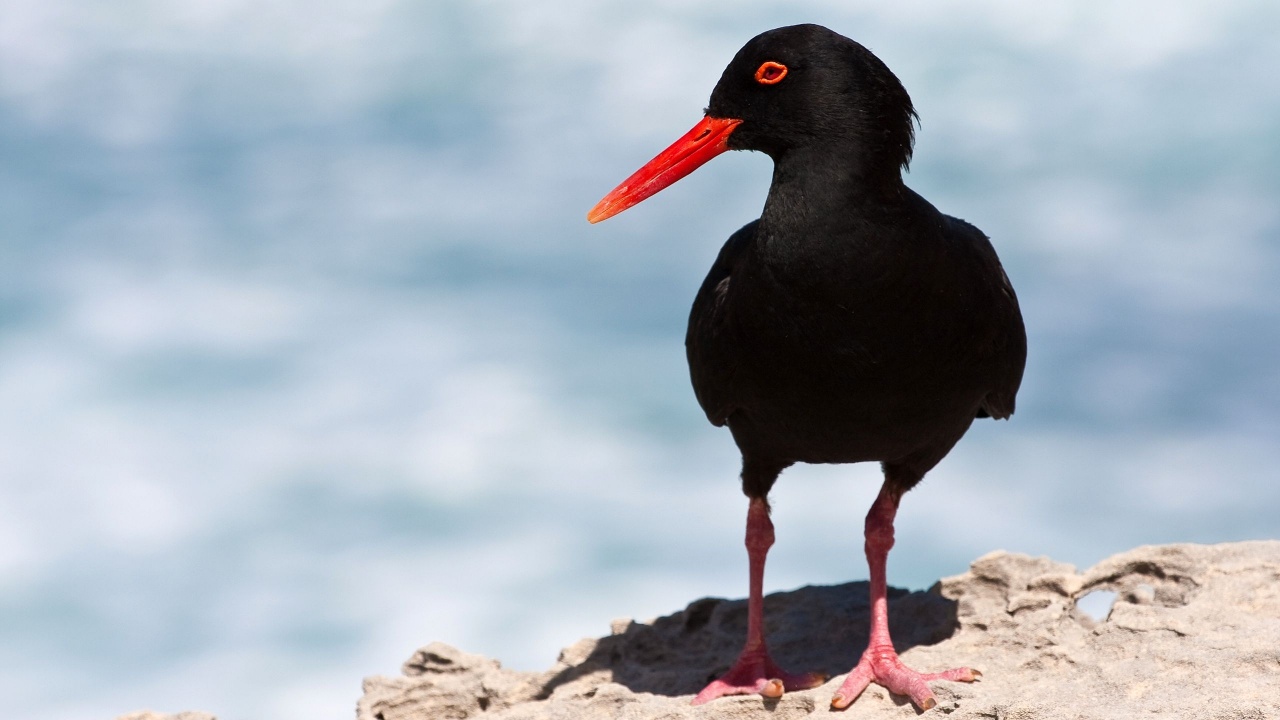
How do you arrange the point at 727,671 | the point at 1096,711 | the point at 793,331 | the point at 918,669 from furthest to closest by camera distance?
the point at 727,671, the point at 918,669, the point at 793,331, the point at 1096,711

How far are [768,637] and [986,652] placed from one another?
146cm

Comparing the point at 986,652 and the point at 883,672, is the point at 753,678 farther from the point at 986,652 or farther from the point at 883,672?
the point at 986,652

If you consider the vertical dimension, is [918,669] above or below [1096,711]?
above

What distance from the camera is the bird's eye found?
6.05 metres

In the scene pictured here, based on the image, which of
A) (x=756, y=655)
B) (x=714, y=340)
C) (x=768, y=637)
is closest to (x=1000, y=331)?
(x=714, y=340)

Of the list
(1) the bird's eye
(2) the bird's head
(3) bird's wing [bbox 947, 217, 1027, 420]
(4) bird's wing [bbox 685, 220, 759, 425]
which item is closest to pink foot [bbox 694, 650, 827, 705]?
(4) bird's wing [bbox 685, 220, 759, 425]

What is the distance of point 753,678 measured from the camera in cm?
712

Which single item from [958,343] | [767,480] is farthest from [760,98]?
[767,480]

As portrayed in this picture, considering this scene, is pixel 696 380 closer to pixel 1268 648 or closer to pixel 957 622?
pixel 957 622

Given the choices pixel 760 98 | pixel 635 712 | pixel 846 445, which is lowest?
pixel 635 712

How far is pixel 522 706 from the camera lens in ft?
22.7

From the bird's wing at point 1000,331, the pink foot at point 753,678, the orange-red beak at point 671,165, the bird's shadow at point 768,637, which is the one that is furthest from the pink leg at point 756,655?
the orange-red beak at point 671,165

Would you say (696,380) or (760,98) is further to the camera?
(696,380)

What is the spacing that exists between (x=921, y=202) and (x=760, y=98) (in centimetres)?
87
